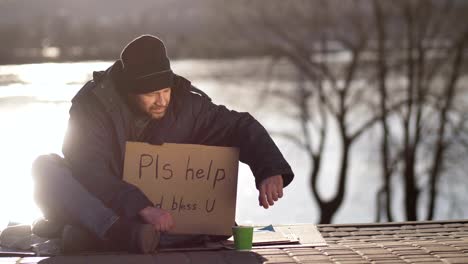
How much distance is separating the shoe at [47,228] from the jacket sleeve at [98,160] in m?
0.36

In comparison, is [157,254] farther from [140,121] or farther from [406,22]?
[406,22]

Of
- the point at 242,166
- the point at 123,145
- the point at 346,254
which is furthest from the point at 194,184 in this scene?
the point at 242,166

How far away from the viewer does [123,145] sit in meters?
6.16

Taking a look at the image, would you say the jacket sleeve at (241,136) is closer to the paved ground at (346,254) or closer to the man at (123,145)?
the man at (123,145)

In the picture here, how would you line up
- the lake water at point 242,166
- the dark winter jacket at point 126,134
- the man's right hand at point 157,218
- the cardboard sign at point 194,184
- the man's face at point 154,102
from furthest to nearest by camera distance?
the lake water at point 242,166 → the cardboard sign at point 194,184 → the man's face at point 154,102 → the dark winter jacket at point 126,134 → the man's right hand at point 157,218

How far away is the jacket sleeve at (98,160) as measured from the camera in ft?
19.0

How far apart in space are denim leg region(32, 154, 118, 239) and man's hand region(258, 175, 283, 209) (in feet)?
2.53

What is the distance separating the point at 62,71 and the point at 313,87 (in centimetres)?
3668

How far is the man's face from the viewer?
19.7ft

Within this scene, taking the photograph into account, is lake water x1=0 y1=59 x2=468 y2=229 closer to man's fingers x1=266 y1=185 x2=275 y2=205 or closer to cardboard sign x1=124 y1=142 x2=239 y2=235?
cardboard sign x1=124 y1=142 x2=239 y2=235

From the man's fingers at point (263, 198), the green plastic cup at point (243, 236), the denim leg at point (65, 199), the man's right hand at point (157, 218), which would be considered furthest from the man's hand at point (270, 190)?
the denim leg at point (65, 199)

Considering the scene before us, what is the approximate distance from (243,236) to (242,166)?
3578 cm

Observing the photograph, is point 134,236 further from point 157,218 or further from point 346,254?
point 346,254

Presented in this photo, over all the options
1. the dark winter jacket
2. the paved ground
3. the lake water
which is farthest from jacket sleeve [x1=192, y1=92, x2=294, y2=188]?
the lake water
